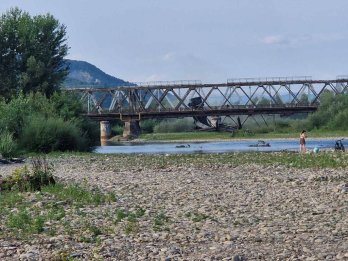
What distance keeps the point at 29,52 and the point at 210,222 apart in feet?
207

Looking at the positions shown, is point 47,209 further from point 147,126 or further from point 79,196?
point 147,126

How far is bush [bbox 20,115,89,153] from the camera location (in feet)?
198

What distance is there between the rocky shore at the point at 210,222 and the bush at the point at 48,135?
2823 cm

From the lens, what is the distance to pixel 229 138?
4668 inches

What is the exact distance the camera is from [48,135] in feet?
200

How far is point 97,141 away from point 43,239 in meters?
59.3

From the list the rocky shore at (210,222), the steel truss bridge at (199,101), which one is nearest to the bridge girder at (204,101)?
the steel truss bridge at (199,101)

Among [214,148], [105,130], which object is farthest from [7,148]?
[105,130]

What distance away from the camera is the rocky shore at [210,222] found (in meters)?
15.1

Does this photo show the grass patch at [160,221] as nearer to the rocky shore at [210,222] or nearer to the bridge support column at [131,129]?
the rocky shore at [210,222]

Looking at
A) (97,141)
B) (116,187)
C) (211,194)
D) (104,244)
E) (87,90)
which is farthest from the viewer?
(87,90)

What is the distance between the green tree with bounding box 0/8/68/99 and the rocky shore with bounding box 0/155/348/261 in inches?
1887

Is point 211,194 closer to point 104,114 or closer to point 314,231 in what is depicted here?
point 314,231

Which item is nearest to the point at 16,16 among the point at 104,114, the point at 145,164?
the point at 145,164
